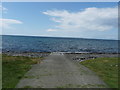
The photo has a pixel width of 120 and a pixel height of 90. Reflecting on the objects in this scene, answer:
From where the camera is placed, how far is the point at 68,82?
961cm

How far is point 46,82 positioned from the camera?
9.48m

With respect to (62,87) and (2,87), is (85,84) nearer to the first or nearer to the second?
(62,87)

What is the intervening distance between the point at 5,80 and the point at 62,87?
12.4ft

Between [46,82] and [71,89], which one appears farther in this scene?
[46,82]

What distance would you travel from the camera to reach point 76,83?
9.36 metres

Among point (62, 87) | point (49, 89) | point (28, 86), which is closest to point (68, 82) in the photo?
point (62, 87)

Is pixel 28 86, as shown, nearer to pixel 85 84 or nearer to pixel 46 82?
pixel 46 82

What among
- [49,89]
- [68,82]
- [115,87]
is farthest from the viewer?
[68,82]

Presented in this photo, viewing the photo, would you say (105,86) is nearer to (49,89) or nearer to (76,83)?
(76,83)

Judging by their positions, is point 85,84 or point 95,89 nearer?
point 95,89

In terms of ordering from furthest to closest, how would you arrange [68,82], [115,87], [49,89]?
[68,82] → [115,87] → [49,89]

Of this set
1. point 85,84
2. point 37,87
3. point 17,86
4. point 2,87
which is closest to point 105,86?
point 85,84

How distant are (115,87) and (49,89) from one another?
384 cm

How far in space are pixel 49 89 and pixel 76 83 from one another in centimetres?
195
